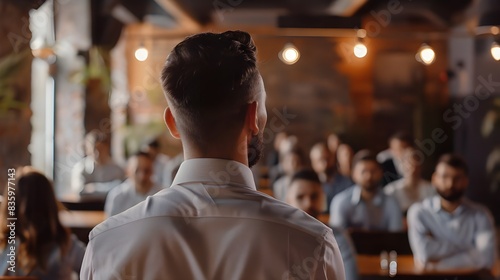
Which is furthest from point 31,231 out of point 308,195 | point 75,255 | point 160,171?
point 160,171

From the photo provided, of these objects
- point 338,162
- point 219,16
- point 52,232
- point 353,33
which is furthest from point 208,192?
point 219,16

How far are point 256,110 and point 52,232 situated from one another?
2.29 m

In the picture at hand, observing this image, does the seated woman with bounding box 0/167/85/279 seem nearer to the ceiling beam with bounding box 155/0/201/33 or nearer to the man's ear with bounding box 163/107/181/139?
the man's ear with bounding box 163/107/181/139

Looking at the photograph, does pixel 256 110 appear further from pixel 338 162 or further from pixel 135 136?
pixel 135 136

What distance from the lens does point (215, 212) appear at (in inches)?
34.6

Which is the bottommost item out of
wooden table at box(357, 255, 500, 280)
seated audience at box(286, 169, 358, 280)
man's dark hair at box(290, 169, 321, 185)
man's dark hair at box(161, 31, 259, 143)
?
wooden table at box(357, 255, 500, 280)

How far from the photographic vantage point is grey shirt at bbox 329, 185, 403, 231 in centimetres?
525

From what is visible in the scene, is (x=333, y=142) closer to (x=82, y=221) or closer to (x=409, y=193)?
(x=409, y=193)

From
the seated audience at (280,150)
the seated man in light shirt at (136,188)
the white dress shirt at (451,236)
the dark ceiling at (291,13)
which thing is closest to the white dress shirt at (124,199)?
the seated man in light shirt at (136,188)

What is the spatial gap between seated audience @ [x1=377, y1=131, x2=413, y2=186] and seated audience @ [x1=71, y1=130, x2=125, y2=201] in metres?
2.92

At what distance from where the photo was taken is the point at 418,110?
936 centimetres

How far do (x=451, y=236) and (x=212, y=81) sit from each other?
13.3 feet

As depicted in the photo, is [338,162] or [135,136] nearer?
[338,162]

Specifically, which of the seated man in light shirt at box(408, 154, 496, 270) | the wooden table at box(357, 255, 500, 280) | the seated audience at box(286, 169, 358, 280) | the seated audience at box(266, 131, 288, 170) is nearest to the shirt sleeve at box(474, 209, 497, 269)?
the seated man in light shirt at box(408, 154, 496, 270)
